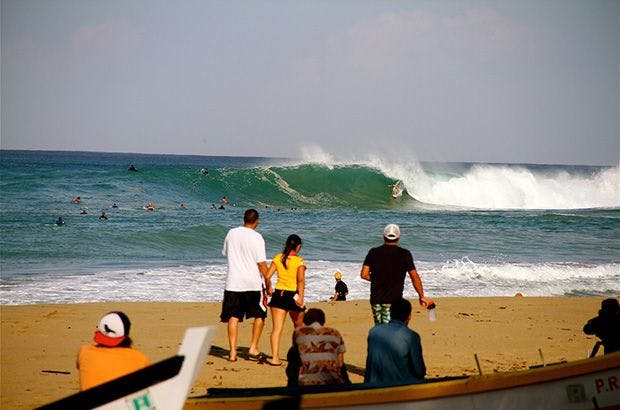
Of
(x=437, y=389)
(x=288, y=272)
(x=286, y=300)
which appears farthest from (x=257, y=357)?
(x=437, y=389)

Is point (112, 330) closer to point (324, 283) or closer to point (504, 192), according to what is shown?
point (324, 283)

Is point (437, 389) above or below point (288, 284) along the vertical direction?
below

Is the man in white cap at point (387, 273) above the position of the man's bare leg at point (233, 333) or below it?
above

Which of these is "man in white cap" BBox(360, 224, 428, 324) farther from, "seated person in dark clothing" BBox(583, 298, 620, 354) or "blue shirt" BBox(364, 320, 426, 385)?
"blue shirt" BBox(364, 320, 426, 385)

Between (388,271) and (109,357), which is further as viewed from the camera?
(388,271)

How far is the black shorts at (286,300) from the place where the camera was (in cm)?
945

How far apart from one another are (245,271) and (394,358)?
347 cm

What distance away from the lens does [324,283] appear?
19.1m

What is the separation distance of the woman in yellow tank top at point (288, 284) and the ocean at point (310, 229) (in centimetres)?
741

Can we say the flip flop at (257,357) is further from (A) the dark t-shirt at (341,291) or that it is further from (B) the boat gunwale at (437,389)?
(A) the dark t-shirt at (341,291)

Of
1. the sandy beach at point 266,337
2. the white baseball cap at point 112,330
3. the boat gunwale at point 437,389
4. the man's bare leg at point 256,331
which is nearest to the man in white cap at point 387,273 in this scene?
the sandy beach at point 266,337

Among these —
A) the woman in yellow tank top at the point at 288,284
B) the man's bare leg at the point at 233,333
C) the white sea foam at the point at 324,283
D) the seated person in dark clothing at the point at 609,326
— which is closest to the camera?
the seated person in dark clothing at the point at 609,326

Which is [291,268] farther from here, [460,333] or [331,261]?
[331,261]

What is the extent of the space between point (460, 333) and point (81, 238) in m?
18.7
